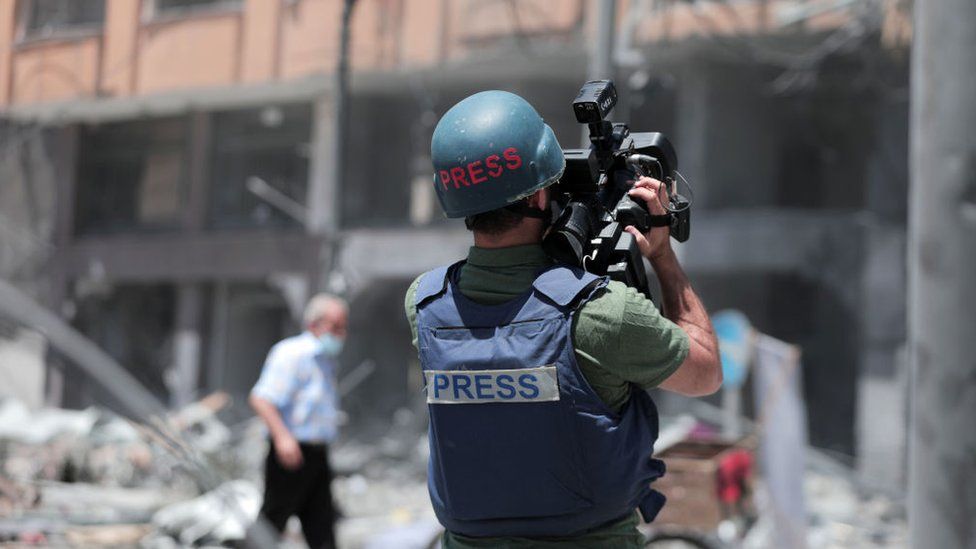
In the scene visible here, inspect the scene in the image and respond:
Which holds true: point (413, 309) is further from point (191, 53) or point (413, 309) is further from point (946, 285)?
point (191, 53)

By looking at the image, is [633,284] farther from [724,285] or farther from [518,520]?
[724,285]

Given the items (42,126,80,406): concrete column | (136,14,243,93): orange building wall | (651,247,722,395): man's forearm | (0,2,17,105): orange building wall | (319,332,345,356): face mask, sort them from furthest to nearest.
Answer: (42,126,80,406): concrete column < (136,14,243,93): orange building wall < (0,2,17,105): orange building wall < (319,332,345,356): face mask < (651,247,722,395): man's forearm

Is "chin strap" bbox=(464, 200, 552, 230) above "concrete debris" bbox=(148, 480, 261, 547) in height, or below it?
above

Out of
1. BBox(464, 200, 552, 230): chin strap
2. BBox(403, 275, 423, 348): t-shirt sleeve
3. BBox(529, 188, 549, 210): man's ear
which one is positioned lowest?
BBox(403, 275, 423, 348): t-shirt sleeve

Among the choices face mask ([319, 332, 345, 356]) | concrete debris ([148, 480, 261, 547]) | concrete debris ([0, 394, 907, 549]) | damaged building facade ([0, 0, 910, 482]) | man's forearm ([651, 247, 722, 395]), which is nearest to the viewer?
man's forearm ([651, 247, 722, 395])

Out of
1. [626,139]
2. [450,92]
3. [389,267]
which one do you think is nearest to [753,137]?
Answer: [450,92]

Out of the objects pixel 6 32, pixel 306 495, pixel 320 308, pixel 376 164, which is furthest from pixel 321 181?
pixel 306 495

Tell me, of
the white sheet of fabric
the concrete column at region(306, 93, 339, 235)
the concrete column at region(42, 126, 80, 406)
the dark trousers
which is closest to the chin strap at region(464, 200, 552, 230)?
the dark trousers

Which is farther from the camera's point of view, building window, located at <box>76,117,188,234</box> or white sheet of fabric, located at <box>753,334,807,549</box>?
building window, located at <box>76,117,188,234</box>

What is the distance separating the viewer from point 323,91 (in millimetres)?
18531

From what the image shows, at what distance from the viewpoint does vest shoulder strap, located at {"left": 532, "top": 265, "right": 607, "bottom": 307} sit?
211cm

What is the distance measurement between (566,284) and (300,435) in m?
4.09

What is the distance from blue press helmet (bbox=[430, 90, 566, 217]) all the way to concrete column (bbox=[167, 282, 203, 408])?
706 inches

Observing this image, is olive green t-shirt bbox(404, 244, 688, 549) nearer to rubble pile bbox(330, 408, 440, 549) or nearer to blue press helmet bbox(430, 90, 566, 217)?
blue press helmet bbox(430, 90, 566, 217)
